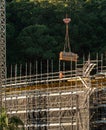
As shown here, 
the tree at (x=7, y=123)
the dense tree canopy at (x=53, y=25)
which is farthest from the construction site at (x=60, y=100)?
the dense tree canopy at (x=53, y=25)

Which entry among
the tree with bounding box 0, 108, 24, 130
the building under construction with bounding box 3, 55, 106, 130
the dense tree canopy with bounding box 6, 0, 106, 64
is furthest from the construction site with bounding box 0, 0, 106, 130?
the dense tree canopy with bounding box 6, 0, 106, 64

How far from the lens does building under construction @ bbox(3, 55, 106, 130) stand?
24688 mm

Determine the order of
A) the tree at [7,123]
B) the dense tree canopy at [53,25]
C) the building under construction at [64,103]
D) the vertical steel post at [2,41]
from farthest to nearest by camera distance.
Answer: the dense tree canopy at [53,25], the vertical steel post at [2,41], the building under construction at [64,103], the tree at [7,123]

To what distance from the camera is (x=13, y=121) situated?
23.9 metres

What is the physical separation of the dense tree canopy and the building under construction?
11.4 metres

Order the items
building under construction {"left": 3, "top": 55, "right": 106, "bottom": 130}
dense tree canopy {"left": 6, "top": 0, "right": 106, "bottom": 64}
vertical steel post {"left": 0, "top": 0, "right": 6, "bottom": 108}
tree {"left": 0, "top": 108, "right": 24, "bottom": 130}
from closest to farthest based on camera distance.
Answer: tree {"left": 0, "top": 108, "right": 24, "bottom": 130}
building under construction {"left": 3, "top": 55, "right": 106, "bottom": 130}
vertical steel post {"left": 0, "top": 0, "right": 6, "bottom": 108}
dense tree canopy {"left": 6, "top": 0, "right": 106, "bottom": 64}

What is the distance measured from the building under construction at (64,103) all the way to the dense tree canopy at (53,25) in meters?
11.4

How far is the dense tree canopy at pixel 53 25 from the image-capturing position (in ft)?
133

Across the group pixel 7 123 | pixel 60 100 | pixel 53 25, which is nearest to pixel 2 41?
pixel 60 100

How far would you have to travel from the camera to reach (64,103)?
26047 millimetres

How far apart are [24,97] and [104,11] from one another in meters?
16.8

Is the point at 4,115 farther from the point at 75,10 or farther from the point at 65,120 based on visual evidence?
the point at 75,10

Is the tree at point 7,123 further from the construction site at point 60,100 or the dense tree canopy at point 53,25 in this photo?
the dense tree canopy at point 53,25

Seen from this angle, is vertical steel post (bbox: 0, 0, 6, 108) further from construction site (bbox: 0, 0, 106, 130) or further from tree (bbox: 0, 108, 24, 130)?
tree (bbox: 0, 108, 24, 130)
